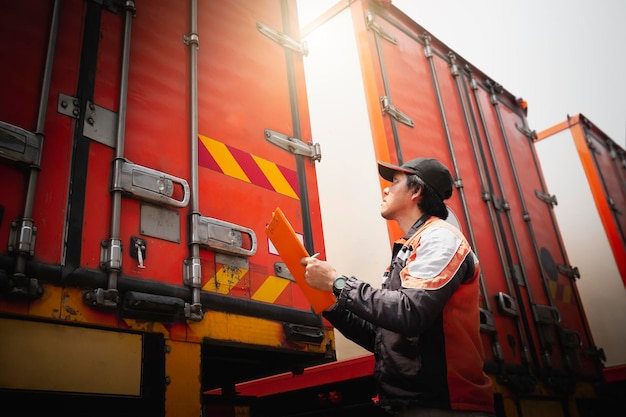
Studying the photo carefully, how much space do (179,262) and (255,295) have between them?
1.34ft

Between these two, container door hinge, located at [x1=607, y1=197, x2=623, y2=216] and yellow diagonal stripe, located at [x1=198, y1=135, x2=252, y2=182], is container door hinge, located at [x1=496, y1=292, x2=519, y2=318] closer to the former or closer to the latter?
yellow diagonal stripe, located at [x1=198, y1=135, x2=252, y2=182]

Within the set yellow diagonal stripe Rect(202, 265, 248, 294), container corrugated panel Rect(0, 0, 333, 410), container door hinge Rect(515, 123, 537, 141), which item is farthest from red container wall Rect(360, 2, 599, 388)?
yellow diagonal stripe Rect(202, 265, 248, 294)

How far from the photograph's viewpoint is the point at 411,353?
1.78 metres

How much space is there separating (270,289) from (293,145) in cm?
88

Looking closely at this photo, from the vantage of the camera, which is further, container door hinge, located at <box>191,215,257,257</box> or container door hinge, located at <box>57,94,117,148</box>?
container door hinge, located at <box>191,215,257,257</box>

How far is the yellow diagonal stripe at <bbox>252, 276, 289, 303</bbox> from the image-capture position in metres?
2.40

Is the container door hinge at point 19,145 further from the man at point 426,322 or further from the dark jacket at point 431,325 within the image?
the dark jacket at point 431,325

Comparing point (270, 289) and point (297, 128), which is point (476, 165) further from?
point (270, 289)

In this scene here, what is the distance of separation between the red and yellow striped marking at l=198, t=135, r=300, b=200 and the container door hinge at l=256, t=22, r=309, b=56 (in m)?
0.90

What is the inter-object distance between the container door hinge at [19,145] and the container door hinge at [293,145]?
1.23 metres

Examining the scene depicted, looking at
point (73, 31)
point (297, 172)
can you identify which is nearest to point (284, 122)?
point (297, 172)

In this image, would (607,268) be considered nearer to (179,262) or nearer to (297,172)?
(297,172)

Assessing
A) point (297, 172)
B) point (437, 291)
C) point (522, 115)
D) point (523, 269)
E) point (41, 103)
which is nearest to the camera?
point (437, 291)

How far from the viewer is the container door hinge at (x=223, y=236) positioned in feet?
7.29
